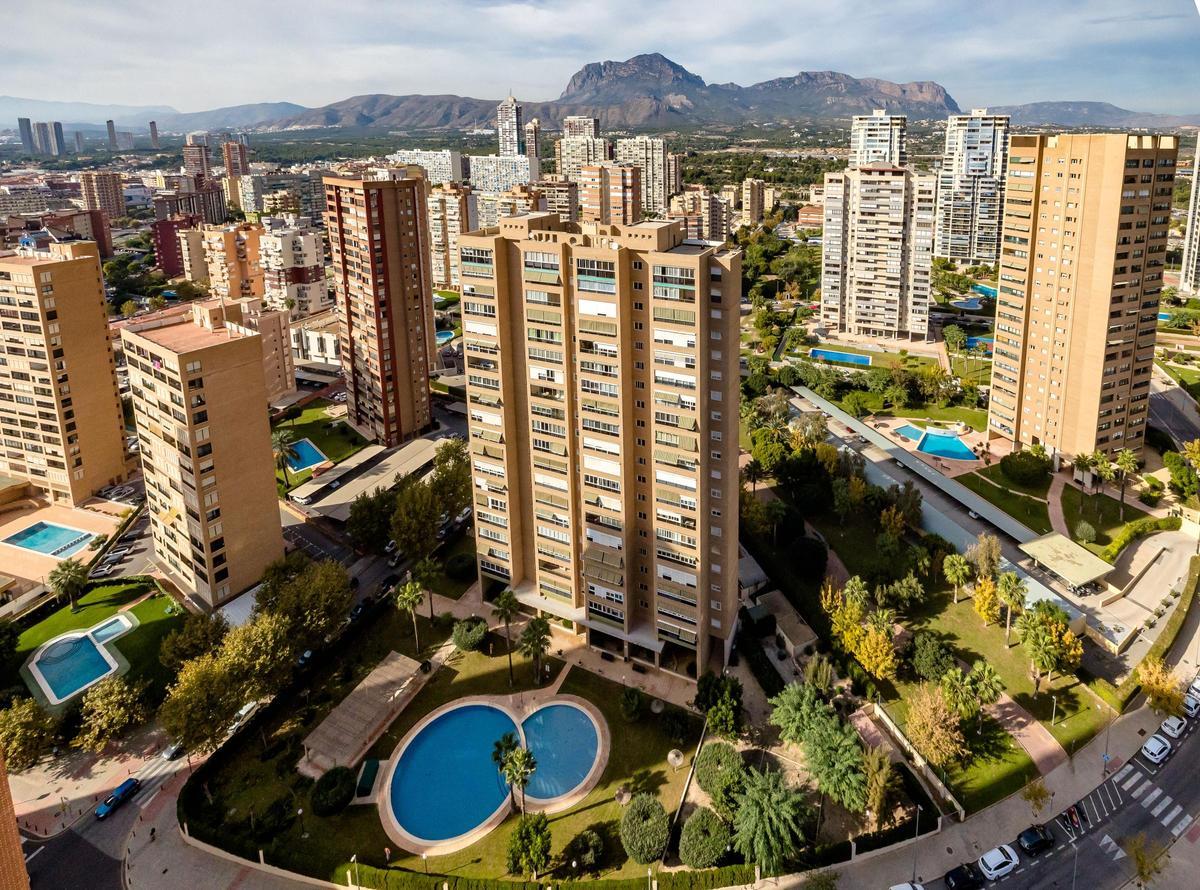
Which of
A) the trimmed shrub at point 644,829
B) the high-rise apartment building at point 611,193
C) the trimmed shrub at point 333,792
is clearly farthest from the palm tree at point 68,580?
the high-rise apartment building at point 611,193

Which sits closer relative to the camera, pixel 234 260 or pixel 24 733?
pixel 24 733

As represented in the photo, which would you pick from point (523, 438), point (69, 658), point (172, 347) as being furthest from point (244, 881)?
point (172, 347)

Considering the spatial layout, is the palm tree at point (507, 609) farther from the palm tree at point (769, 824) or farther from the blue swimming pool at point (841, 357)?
the blue swimming pool at point (841, 357)

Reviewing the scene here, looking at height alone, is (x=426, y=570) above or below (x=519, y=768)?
above

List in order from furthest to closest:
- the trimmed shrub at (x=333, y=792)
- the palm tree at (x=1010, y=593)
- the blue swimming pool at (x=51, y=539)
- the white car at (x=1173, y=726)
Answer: the blue swimming pool at (x=51, y=539), the palm tree at (x=1010, y=593), the white car at (x=1173, y=726), the trimmed shrub at (x=333, y=792)

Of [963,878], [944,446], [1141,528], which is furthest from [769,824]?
[944,446]

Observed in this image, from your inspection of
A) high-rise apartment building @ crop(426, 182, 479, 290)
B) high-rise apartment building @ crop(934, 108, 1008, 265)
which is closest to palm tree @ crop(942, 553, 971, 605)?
high-rise apartment building @ crop(426, 182, 479, 290)

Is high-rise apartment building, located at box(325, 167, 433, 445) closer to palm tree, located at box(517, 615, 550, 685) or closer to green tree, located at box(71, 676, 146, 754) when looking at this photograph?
green tree, located at box(71, 676, 146, 754)

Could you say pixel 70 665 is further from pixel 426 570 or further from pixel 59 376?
pixel 59 376
